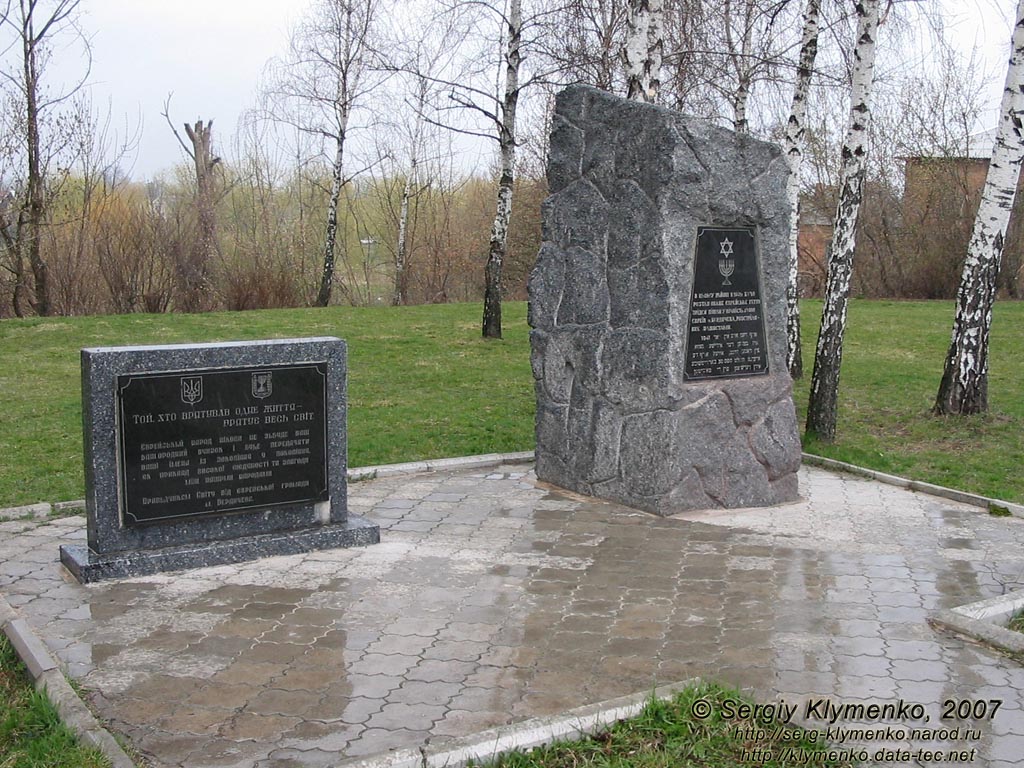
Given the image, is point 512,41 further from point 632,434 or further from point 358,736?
point 358,736

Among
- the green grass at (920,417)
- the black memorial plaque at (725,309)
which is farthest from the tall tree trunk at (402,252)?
the black memorial plaque at (725,309)

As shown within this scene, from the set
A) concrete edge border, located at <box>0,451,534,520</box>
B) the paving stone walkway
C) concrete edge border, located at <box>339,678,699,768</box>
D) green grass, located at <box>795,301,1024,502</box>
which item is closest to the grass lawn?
green grass, located at <box>795,301,1024,502</box>

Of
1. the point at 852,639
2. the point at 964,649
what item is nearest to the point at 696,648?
the point at 852,639

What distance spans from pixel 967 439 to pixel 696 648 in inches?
237

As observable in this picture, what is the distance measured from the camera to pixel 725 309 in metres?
7.17

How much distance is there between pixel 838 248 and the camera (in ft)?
30.0

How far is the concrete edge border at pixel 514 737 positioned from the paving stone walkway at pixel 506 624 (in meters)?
0.14

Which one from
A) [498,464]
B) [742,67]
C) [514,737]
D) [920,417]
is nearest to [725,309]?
[498,464]

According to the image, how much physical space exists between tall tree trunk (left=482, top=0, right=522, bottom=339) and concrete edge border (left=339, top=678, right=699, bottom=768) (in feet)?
39.7

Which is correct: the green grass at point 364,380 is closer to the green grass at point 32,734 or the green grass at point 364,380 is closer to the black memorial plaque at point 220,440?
the black memorial plaque at point 220,440

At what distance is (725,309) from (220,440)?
3.53 meters

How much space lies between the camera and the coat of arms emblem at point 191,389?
567 centimetres

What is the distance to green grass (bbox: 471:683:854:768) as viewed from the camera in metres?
3.62

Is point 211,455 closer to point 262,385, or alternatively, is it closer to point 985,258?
point 262,385
